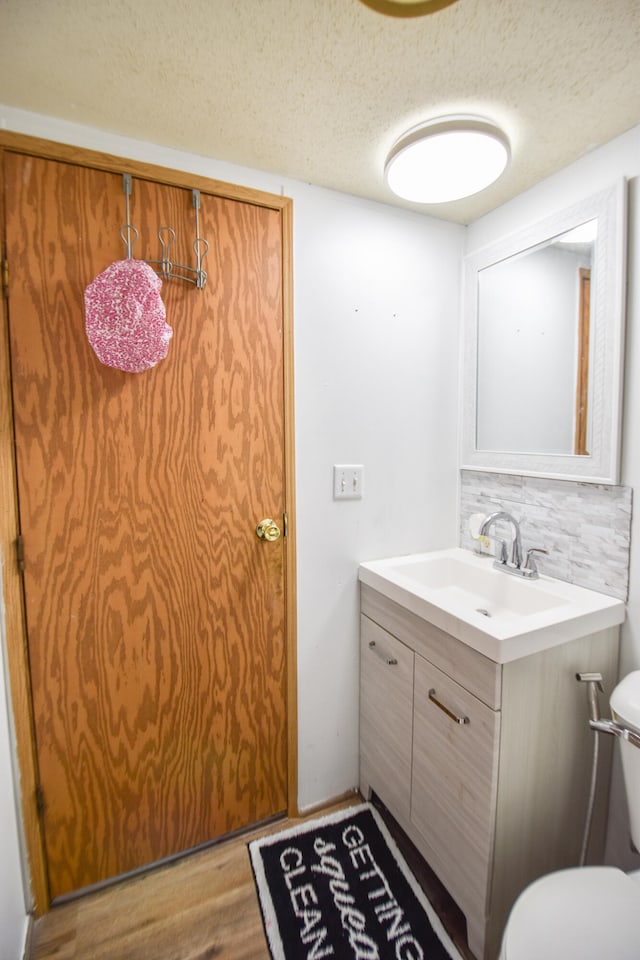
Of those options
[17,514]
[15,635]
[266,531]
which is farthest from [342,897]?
[17,514]

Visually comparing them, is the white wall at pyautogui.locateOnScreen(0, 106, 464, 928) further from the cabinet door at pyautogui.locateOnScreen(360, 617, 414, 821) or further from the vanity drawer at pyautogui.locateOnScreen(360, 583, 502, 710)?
the vanity drawer at pyautogui.locateOnScreen(360, 583, 502, 710)

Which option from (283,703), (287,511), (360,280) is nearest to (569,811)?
(283,703)

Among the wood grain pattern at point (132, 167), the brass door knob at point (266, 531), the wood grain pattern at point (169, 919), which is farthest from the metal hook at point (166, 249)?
the wood grain pattern at point (169, 919)

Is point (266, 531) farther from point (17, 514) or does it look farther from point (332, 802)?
point (332, 802)

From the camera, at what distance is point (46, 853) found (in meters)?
1.19

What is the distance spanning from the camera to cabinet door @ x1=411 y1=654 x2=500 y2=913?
101 centimetres

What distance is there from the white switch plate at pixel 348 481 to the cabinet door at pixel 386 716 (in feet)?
1.55

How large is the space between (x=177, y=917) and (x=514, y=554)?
153 centimetres

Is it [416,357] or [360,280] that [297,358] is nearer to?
[360,280]

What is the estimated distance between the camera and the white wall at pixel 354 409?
1420 mm

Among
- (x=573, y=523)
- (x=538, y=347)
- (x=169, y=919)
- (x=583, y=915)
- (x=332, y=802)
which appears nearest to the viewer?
(x=583, y=915)

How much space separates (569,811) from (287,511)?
1.18 meters

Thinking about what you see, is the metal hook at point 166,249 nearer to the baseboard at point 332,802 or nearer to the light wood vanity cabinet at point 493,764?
the light wood vanity cabinet at point 493,764

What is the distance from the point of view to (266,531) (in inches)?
53.8
